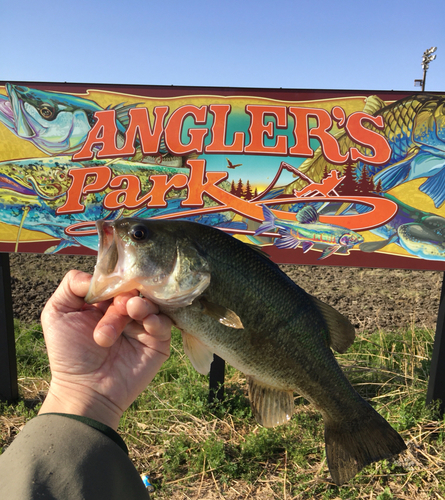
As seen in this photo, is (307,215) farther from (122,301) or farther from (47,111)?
(47,111)

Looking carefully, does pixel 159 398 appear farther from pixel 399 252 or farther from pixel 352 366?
pixel 399 252

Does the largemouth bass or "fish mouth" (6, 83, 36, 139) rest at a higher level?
"fish mouth" (6, 83, 36, 139)

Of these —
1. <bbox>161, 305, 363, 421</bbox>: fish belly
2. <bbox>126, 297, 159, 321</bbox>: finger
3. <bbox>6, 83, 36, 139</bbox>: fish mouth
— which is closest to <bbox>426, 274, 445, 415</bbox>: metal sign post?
<bbox>161, 305, 363, 421</bbox>: fish belly

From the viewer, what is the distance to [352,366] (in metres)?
3.86

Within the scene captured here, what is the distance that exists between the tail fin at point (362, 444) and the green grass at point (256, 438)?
4.41 feet

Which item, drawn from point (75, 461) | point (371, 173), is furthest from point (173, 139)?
point (75, 461)

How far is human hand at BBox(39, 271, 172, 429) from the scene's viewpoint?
63.4 inches

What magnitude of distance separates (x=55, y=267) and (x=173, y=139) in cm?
441

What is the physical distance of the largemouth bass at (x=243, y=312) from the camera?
1.61m

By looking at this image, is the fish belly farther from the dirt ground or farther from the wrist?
the dirt ground

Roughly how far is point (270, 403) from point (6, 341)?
3.01 meters

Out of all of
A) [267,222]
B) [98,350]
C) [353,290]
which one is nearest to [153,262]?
[98,350]

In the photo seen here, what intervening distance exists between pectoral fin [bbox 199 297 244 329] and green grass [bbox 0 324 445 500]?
6.36ft

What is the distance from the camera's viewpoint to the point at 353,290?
5.83 m
